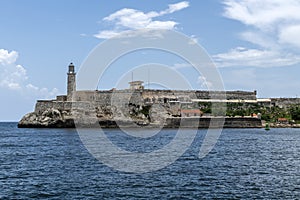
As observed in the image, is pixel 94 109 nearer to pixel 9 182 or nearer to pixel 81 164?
pixel 81 164

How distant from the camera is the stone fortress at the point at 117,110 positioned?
5850 centimetres

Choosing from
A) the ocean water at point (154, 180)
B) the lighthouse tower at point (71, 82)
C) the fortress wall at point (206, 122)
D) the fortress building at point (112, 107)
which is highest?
the lighthouse tower at point (71, 82)

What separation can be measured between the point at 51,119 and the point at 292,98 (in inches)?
2455

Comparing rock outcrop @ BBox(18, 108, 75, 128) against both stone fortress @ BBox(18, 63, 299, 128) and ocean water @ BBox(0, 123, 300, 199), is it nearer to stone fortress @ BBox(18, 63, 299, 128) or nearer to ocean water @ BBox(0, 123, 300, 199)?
stone fortress @ BBox(18, 63, 299, 128)

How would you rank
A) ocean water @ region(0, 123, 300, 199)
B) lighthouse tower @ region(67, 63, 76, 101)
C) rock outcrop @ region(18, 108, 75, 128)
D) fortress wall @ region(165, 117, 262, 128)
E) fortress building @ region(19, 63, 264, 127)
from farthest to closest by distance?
fortress wall @ region(165, 117, 262, 128) → lighthouse tower @ region(67, 63, 76, 101) → fortress building @ region(19, 63, 264, 127) → rock outcrop @ region(18, 108, 75, 128) → ocean water @ region(0, 123, 300, 199)

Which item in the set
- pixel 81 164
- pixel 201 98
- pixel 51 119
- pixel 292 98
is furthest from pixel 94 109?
pixel 292 98

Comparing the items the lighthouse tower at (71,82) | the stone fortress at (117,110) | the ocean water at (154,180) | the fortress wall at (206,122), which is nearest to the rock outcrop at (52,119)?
the stone fortress at (117,110)

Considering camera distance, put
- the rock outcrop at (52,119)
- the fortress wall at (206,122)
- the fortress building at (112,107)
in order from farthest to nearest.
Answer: the fortress wall at (206,122)
the fortress building at (112,107)
the rock outcrop at (52,119)

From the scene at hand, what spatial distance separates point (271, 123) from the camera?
264 ft

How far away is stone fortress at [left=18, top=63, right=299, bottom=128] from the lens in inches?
2303

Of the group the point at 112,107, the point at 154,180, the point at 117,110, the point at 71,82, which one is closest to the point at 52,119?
the point at 71,82

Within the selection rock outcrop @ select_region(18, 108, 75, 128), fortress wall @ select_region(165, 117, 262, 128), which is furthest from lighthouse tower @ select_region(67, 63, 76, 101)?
fortress wall @ select_region(165, 117, 262, 128)

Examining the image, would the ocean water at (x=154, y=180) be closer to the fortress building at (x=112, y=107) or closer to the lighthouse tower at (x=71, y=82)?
the fortress building at (x=112, y=107)

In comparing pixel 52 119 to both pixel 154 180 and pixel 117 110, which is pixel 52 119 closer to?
pixel 117 110
